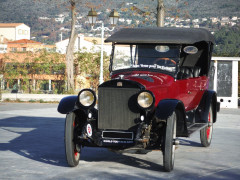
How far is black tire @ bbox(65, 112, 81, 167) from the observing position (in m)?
8.43

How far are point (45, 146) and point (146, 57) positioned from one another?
291 cm

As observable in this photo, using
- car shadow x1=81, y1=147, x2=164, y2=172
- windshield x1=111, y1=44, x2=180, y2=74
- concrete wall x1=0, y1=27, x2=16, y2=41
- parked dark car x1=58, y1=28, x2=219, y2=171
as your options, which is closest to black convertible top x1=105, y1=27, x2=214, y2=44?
parked dark car x1=58, y1=28, x2=219, y2=171

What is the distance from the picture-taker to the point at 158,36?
9.72m

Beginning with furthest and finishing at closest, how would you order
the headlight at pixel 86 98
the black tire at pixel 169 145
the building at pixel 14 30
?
1. the building at pixel 14 30
2. the headlight at pixel 86 98
3. the black tire at pixel 169 145

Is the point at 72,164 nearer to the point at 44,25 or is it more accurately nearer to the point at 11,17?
the point at 44,25

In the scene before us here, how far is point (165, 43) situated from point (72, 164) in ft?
9.56

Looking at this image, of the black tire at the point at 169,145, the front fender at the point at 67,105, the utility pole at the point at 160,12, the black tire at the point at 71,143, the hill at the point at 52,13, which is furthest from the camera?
the hill at the point at 52,13

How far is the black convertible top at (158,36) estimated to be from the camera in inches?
376

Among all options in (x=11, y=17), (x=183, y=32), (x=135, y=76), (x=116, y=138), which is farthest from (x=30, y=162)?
(x=11, y=17)

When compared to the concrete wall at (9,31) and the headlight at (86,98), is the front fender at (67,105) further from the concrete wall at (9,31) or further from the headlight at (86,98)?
the concrete wall at (9,31)

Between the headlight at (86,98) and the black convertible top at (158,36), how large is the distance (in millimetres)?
1373

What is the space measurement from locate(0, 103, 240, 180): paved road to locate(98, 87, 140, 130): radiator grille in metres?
0.73

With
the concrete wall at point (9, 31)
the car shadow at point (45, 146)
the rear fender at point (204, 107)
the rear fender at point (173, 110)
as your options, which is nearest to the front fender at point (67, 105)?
the car shadow at point (45, 146)

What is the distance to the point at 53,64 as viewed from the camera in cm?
2916
